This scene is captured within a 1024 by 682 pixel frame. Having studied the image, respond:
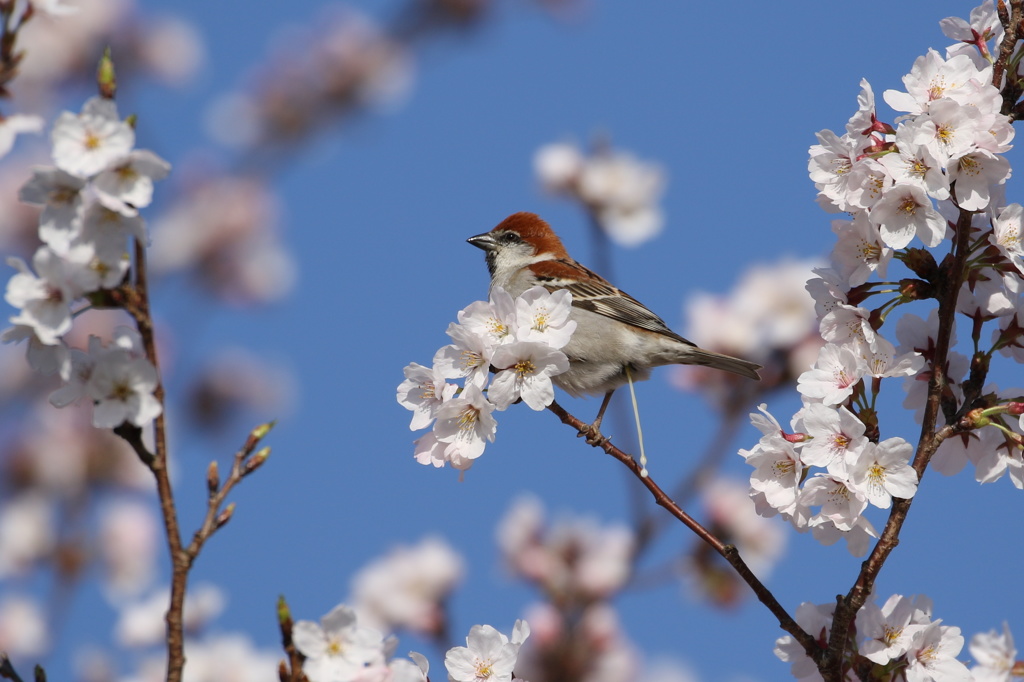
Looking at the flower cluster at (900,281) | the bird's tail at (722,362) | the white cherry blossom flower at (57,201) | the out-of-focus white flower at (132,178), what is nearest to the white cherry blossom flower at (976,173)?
the flower cluster at (900,281)

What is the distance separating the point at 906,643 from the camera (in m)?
2.29

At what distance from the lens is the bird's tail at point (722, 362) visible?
14.9 ft

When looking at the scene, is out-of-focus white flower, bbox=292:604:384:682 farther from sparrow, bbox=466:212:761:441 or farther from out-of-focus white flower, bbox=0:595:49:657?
out-of-focus white flower, bbox=0:595:49:657

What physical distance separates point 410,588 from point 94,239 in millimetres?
4900

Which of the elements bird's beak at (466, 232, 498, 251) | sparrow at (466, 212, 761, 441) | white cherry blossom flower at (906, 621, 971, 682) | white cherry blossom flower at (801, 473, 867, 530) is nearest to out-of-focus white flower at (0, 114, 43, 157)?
white cherry blossom flower at (801, 473, 867, 530)

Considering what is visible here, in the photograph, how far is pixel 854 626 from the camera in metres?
2.37

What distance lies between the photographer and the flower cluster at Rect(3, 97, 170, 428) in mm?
1803

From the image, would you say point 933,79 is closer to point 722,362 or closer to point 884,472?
point 884,472

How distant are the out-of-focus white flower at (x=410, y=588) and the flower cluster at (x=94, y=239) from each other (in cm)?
452

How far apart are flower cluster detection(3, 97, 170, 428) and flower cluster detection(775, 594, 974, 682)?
65.9 inches

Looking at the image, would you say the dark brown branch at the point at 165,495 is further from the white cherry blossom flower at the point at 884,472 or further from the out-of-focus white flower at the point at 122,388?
the white cherry blossom flower at the point at 884,472

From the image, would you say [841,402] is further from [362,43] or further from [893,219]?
[362,43]

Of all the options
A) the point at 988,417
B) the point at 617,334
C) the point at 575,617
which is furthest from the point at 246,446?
the point at 575,617

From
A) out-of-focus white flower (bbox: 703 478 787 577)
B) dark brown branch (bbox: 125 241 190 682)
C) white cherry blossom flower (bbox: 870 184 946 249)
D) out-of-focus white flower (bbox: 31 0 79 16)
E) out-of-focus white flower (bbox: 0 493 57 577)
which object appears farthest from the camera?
out-of-focus white flower (bbox: 703 478 787 577)
